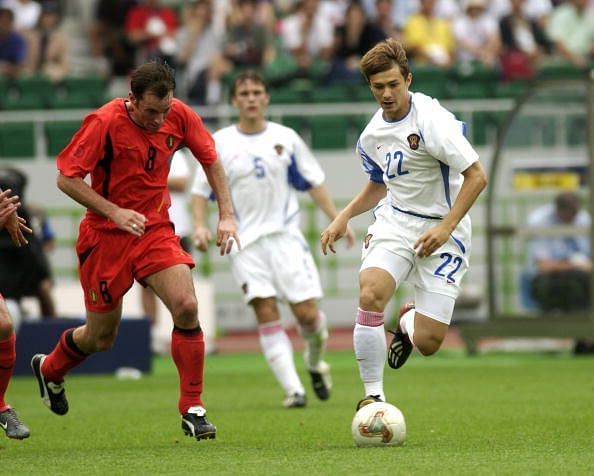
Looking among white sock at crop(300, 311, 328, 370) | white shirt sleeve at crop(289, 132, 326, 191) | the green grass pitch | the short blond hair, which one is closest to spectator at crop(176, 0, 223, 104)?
the green grass pitch

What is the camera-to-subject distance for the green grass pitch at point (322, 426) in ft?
24.3

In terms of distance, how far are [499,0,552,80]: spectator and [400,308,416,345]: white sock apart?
13.6 meters

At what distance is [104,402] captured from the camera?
12477mm

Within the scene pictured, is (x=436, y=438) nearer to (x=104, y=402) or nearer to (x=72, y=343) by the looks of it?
(x=72, y=343)

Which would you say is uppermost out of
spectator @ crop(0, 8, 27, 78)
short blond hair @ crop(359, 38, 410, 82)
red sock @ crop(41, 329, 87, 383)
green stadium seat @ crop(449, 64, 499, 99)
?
spectator @ crop(0, 8, 27, 78)

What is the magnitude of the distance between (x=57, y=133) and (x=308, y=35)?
4269 millimetres

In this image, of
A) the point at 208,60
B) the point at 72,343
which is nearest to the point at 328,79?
the point at 208,60

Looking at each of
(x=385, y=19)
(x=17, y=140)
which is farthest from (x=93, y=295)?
(x=385, y=19)

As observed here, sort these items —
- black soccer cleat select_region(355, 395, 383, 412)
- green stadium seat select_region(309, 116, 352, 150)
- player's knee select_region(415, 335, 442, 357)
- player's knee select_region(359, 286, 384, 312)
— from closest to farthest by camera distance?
black soccer cleat select_region(355, 395, 383, 412), player's knee select_region(359, 286, 384, 312), player's knee select_region(415, 335, 442, 357), green stadium seat select_region(309, 116, 352, 150)

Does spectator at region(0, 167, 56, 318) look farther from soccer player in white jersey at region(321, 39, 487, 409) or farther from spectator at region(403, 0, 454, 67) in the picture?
spectator at region(403, 0, 454, 67)

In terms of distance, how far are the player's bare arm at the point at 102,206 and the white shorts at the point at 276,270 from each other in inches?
124

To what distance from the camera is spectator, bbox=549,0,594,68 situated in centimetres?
2284

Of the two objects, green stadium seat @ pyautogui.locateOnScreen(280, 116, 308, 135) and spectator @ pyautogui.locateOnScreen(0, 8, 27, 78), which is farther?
spectator @ pyautogui.locateOnScreen(0, 8, 27, 78)

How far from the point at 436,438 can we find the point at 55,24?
15.5 meters
